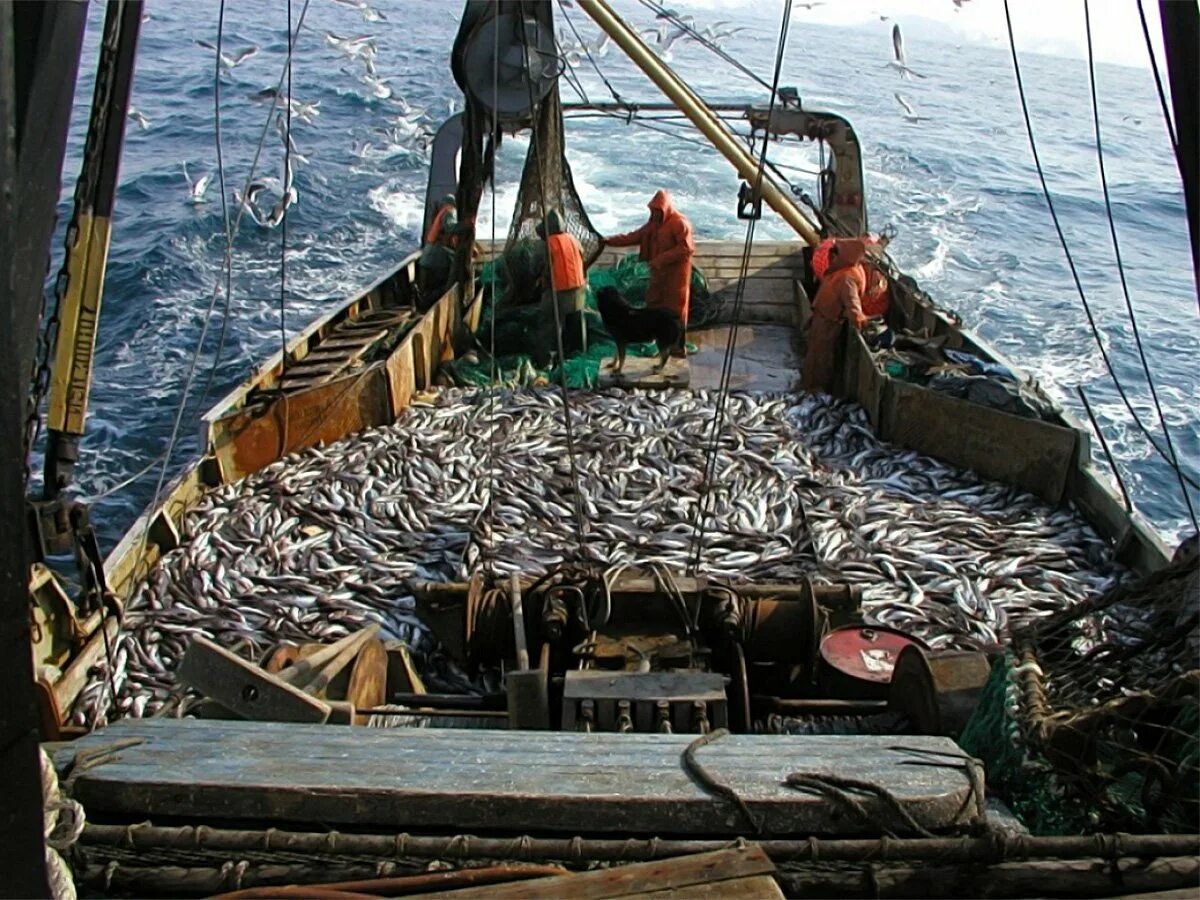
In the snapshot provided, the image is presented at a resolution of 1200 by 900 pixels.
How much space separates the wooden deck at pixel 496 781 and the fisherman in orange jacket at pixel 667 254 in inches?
385

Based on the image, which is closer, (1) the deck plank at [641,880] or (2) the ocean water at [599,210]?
(1) the deck plank at [641,880]

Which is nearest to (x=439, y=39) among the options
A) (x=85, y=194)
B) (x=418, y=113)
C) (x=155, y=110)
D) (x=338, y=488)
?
(x=418, y=113)

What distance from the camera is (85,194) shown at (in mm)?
3945

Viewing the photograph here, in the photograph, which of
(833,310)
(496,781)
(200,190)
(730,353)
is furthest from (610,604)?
(200,190)

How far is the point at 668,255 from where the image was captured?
12609 mm

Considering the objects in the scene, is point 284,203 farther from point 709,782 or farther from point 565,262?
point 709,782

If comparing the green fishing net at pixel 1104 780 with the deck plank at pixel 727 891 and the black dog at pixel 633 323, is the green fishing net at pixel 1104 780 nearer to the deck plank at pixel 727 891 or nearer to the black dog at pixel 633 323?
the deck plank at pixel 727 891

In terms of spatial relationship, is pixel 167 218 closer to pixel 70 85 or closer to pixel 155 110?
pixel 155 110

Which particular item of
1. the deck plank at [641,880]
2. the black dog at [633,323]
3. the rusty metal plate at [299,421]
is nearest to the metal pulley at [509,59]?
the black dog at [633,323]

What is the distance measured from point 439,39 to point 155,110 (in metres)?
22.2

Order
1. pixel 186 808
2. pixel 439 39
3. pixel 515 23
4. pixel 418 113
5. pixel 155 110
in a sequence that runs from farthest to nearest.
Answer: pixel 439 39 < pixel 418 113 < pixel 155 110 < pixel 515 23 < pixel 186 808

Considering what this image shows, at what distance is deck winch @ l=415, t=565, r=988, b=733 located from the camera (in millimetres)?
4613

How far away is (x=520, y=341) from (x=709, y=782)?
10.3 meters

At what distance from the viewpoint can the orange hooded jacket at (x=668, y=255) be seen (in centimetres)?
1259
